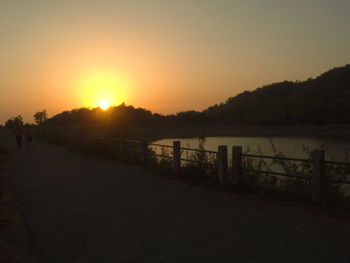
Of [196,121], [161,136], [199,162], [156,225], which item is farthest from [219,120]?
[156,225]

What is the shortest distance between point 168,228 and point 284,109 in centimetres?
7087

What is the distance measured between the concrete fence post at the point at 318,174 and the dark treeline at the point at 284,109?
1790 inches

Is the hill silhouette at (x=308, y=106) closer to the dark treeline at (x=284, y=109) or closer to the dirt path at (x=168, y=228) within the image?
the dark treeline at (x=284, y=109)

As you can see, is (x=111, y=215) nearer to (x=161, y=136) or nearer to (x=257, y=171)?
(x=257, y=171)

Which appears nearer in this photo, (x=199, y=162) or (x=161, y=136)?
(x=199, y=162)

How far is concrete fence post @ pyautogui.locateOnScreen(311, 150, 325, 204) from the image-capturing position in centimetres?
820

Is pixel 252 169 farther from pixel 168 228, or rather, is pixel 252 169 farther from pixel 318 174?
pixel 168 228

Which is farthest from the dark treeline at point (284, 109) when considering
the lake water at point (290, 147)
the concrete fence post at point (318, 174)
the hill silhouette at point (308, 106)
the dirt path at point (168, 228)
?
the concrete fence post at point (318, 174)

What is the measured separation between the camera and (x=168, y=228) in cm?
698

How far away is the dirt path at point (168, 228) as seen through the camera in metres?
5.63

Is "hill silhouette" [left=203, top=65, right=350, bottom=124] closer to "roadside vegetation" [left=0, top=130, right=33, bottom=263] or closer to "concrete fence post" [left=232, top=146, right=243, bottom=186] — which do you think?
"concrete fence post" [left=232, top=146, right=243, bottom=186]

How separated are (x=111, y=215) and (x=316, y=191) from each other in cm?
410

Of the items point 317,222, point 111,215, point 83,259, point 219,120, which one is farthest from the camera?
point 219,120

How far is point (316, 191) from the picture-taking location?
836 cm
